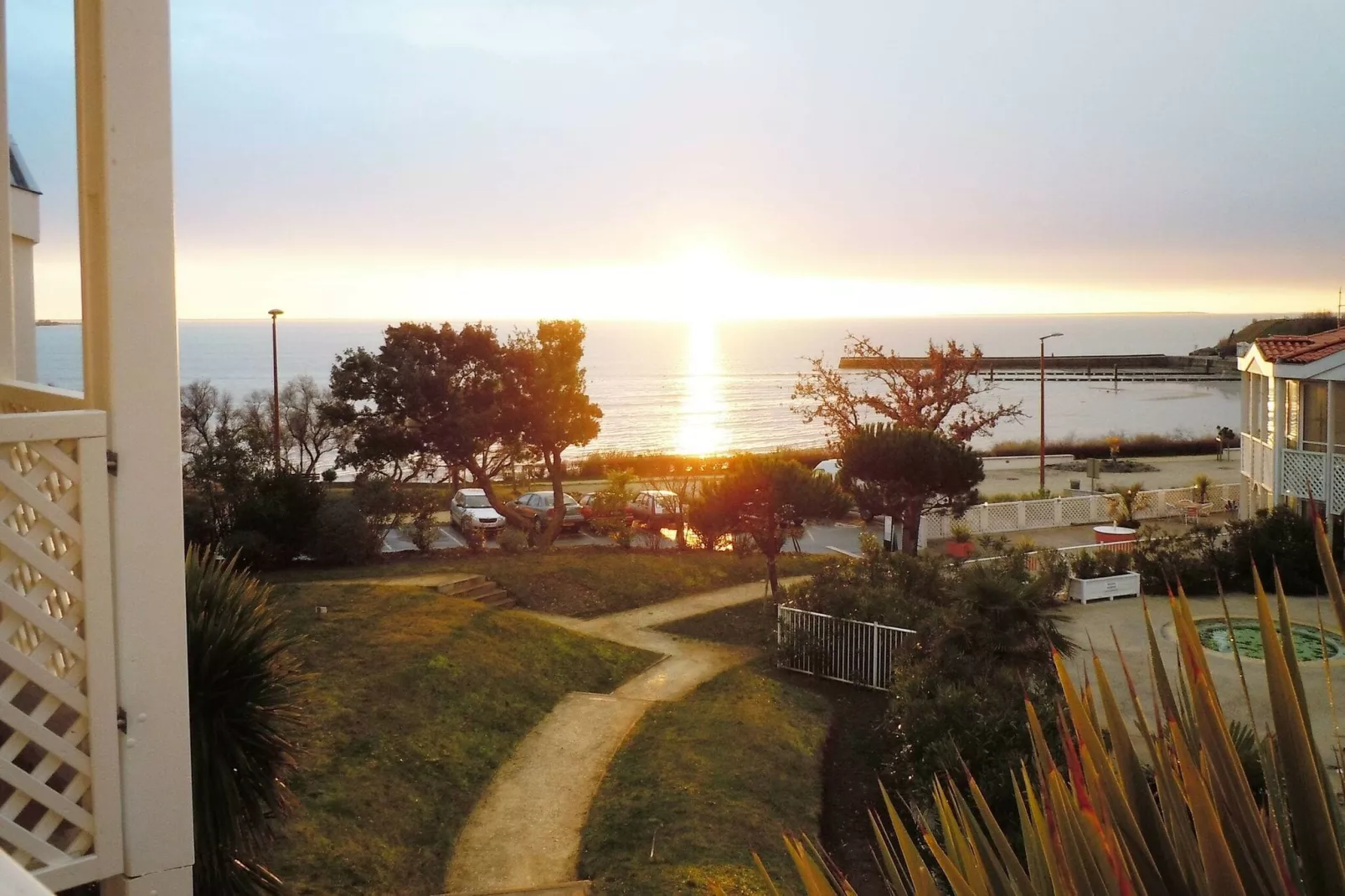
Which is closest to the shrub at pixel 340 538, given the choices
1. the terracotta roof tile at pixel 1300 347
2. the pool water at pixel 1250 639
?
the pool water at pixel 1250 639

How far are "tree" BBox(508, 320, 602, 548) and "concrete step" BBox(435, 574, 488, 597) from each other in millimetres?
6518

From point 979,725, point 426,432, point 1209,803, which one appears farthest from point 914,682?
point 426,432

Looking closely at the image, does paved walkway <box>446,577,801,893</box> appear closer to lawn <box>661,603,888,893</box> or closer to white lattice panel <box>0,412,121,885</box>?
lawn <box>661,603,888,893</box>

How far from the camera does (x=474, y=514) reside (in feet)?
97.2

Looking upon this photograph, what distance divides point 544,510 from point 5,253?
2619 cm

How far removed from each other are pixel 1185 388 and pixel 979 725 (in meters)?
170

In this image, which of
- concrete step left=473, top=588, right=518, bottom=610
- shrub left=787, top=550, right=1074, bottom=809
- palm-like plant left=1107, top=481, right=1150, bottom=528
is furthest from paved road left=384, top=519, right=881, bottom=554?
shrub left=787, top=550, right=1074, bottom=809

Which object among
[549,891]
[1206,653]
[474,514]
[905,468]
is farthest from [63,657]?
[474,514]

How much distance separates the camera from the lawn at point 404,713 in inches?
338

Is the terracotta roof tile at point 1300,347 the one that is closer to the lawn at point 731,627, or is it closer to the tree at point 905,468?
the tree at point 905,468

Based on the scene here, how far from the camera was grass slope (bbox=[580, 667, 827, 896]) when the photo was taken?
859 centimetres

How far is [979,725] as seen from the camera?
33.0 feet

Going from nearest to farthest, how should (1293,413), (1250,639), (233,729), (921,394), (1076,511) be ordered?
(233,729), (1250,639), (1293,413), (1076,511), (921,394)

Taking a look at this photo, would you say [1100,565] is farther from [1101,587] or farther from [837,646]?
[837,646]
